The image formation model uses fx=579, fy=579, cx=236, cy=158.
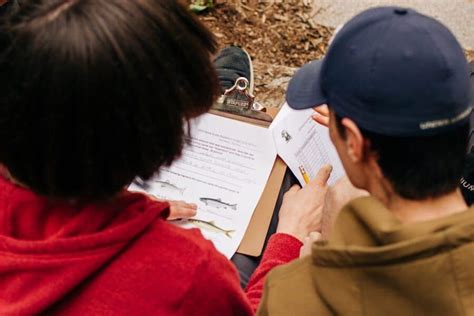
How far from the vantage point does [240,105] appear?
1.46 m

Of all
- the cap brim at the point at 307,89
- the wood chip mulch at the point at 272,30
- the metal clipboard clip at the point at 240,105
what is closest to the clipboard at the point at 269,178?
the metal clipboard clip at the point at 240,105

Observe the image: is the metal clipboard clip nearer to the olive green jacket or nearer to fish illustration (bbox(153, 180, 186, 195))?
fish illustration (bbox(153, 180, 186, 195))

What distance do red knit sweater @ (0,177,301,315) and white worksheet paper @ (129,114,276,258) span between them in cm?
44

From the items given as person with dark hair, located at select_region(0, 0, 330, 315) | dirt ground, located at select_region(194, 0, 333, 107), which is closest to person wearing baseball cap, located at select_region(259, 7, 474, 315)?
person with dark hair, located at select_region(0, 0, 330, 315)

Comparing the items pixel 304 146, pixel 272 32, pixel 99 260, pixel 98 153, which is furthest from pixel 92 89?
pixel 272 32

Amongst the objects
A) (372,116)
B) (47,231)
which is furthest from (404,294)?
(47,231)

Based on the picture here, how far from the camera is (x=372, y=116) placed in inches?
33.3

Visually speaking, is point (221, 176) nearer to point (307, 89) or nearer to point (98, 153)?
point (307, 89)

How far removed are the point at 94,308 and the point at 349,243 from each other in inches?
14.8

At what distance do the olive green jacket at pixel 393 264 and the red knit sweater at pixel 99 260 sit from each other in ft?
0.58

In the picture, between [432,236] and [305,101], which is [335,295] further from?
[305,101]

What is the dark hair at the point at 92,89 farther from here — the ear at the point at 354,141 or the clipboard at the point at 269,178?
the clipboard at the point at 269,178

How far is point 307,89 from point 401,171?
262mm

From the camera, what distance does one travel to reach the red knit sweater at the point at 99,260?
2.57 ft
